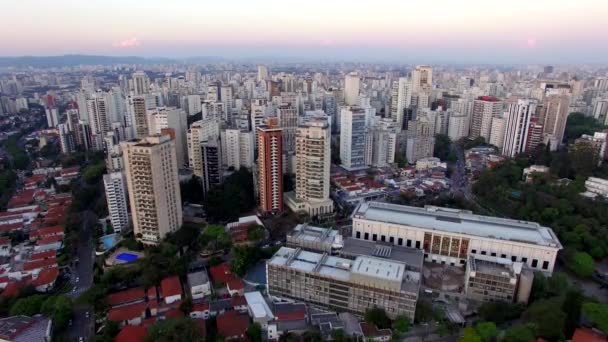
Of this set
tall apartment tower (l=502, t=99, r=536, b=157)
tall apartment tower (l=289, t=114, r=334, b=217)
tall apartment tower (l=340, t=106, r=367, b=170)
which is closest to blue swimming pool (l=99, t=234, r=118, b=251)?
tall apartment tower (l=289, t=114, r=334, b=217)

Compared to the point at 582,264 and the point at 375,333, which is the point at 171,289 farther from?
the point at 582,264

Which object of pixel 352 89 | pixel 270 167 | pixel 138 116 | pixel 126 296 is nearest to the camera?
pixel 126 296

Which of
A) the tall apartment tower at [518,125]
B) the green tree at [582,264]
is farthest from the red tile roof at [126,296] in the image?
the tall apartment tower at [518,125]

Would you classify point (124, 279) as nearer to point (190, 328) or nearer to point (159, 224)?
point (159, 224)

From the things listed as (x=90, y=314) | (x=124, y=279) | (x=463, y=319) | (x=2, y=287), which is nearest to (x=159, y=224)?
(x=124, y=279)

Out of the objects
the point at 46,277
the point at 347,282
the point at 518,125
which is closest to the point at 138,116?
the point at 46,277

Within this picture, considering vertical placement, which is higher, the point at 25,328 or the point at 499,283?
the point at 499,283
